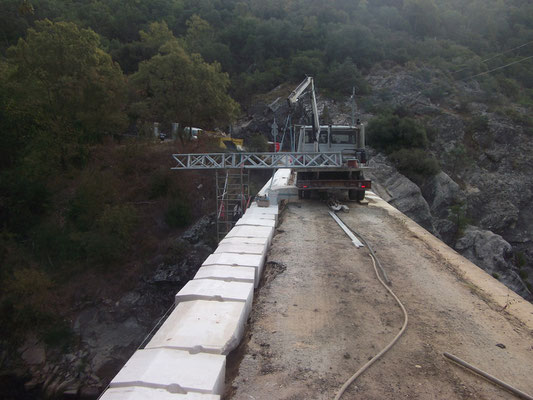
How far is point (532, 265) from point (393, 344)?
16.8 meters

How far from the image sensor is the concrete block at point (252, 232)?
262 inches

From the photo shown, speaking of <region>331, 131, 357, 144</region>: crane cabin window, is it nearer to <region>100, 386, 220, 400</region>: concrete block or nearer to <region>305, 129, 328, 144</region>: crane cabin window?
<region>305, 129, 328, 144</region>: crane cabin window

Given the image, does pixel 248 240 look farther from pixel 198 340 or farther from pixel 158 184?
pixel 158 184

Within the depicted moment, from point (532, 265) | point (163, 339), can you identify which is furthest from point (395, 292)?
point (532, 265)

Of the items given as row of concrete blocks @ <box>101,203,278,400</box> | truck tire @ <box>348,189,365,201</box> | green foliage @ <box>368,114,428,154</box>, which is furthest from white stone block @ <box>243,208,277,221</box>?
green foliage @ <box>368,114,428,154</box>

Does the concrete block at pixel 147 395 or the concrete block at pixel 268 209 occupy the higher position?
the concrete block at pixel 268 209

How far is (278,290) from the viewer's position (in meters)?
4.69

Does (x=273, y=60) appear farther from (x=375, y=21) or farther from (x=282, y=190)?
(x=282, y=190)

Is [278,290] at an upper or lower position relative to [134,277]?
upper

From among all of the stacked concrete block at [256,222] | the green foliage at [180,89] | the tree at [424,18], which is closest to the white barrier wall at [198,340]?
the stacked concrete block at [256,222]

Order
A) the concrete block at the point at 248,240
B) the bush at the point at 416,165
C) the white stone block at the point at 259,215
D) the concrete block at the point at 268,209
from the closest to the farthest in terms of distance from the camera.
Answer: the concrete block at the point at 248,240, the white stone block at the point at 259,215, the concrete block at the point at 268,209, the bush at the point at 416,165

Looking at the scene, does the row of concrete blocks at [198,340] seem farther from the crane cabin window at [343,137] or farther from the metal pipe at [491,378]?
the crane cabin window at [343,137]

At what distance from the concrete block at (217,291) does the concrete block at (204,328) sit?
77 mm

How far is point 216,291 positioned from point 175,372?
1433 millimetres
